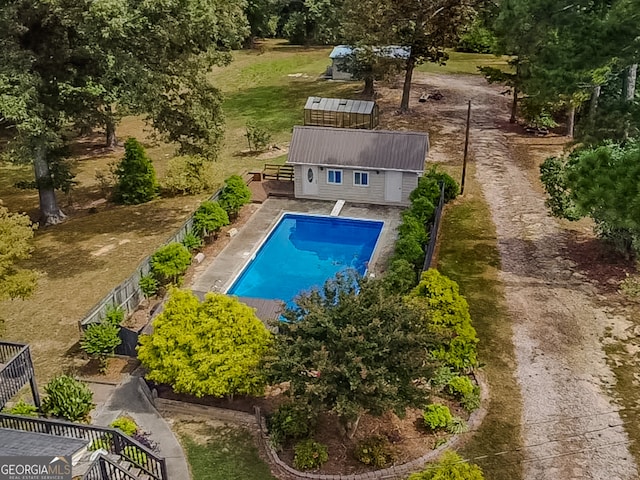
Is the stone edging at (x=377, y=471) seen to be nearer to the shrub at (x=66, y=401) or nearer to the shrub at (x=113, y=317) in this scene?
the shrub at (x=66, y=401)

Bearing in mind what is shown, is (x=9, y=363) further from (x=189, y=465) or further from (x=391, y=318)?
(x=391, y=318)

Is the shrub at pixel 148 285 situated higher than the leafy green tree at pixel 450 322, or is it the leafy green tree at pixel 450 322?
the leafy green tree at pixel 450 322

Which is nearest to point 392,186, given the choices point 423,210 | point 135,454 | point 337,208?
point 337,208

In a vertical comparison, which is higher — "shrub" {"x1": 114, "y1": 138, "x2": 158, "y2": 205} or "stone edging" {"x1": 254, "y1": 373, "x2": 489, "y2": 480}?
"shrub" {"x1": 114, "y1": 138, "x2": 158, "y2": 205}

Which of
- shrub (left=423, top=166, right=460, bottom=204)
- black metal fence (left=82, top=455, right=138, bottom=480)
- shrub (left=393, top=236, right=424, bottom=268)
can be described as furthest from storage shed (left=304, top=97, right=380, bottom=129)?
black metal fence (left=82, top=455, right=138, bottom=480)

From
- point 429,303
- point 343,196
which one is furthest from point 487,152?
point 429,303

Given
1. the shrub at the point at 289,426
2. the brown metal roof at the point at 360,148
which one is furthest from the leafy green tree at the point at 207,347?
the brown metal roof at the point at 360,148

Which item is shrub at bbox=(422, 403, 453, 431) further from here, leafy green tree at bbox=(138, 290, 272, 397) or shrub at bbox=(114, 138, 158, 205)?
shrub at bbox=(114, 138, 158, 205)
